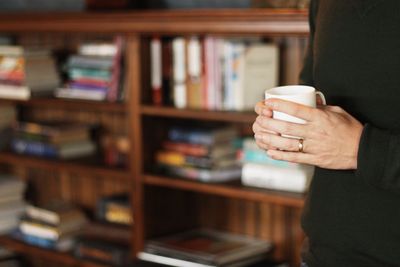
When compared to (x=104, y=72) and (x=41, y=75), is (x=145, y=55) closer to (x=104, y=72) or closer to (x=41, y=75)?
(x=104, y=72)

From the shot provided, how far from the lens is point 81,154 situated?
9.38ft

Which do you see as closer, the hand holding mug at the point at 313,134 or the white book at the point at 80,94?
the hand holding mug at the point at 313,134

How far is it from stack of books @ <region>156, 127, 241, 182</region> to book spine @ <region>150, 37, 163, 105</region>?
139mm

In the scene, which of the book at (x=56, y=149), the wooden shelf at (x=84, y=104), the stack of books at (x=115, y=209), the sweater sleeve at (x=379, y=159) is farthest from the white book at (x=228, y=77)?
the sweater sleeve at (x=379, y=159)

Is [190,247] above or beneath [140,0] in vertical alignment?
beneath

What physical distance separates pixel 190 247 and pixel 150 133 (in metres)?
0.42

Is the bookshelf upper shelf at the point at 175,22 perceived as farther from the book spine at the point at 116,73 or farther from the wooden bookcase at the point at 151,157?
the book spine at the point at 116,73

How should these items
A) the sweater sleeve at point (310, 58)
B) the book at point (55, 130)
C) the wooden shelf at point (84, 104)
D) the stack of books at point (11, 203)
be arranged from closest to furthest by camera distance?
the sweater sleeve at point (310, 58) < the wooden shelf at point (84, 104) < the book at point (55, 130) < the stack of books at point (11, 203)

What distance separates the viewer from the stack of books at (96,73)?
2551 millimetres

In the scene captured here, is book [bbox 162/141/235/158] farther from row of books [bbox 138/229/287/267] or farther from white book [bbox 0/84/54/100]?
white book [bbox 0/84/54/100]

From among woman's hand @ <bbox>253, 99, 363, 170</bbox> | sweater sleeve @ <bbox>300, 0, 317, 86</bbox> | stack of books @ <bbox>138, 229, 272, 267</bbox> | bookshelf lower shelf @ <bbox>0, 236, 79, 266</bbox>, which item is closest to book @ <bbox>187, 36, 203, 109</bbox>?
stack of books @ <bbox>138, 229, 272, 267</bbox>

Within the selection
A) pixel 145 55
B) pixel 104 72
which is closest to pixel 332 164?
pixel 145 55

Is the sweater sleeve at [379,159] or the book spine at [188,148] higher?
the sweater sleeve at [379,159]

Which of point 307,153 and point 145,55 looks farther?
point 145,55
